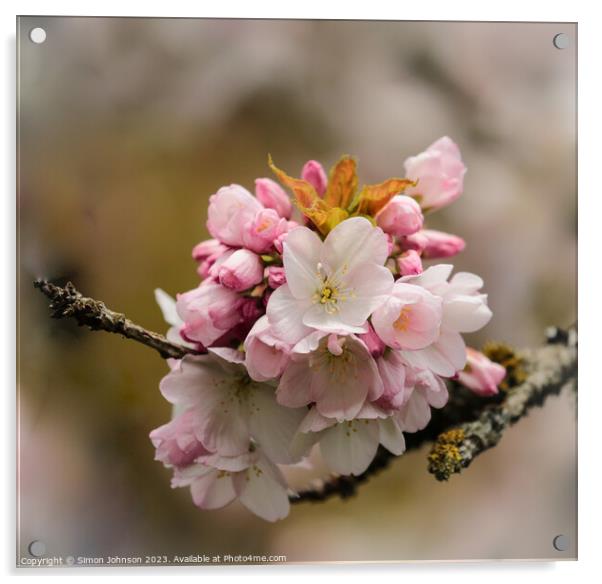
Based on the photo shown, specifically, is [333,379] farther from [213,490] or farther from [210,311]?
[213,490]

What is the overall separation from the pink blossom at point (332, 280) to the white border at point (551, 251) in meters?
0.47

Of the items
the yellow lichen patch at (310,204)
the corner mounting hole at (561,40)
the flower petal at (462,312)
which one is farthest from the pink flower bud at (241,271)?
the corner mounting hole at (561,40)

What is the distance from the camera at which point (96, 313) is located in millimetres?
1131

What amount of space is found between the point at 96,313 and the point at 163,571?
0.50 m

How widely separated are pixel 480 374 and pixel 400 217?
351mm

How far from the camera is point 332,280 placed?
3.44 feet

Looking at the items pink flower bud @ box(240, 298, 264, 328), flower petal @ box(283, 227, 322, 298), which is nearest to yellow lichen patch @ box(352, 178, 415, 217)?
flower petal @ box(283, 227, 322, 298)

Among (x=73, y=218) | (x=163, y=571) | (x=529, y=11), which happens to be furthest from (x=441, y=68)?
(x=163, y=571)

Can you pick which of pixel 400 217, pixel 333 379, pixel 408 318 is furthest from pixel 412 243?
pixel 333 379

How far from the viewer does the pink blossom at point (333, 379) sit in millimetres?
1031

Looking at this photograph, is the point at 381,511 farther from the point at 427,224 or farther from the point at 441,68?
the point at 441,68

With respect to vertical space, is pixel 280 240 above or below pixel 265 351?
above

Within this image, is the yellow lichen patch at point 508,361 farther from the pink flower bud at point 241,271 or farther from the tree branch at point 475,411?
the pink flower bud at point 241,271

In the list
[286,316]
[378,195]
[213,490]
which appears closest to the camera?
[286,316]
